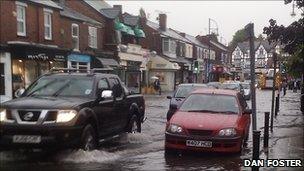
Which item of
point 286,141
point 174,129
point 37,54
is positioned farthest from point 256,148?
point 37,54

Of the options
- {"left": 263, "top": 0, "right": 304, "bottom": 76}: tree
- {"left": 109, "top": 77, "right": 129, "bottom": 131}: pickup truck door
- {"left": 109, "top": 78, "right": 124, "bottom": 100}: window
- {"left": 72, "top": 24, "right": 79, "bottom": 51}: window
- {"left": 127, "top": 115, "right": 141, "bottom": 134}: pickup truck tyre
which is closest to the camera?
{"left": 109, "top": 77, "right": 129, "bottom": 131}: pickup truck door

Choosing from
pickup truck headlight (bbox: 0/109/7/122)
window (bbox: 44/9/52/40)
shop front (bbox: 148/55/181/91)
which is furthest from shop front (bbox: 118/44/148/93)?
pickup truck headlight (bbox: 0/109/7/122)

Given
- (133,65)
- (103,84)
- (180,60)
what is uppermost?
(180,60)

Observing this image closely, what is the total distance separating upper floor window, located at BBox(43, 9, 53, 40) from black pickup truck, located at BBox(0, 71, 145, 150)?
63.8ft

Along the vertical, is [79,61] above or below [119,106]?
above

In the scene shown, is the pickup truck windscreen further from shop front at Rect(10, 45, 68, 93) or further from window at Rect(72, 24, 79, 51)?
window at Rect(72, 24, 79, 51)

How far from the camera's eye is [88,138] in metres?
10.2

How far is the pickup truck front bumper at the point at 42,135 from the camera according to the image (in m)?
9.38

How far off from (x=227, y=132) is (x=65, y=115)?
353 cm

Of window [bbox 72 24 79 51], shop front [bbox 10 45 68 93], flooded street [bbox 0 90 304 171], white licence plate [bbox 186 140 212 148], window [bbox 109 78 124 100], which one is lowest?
flooded street [bbox 0 90 304 171]

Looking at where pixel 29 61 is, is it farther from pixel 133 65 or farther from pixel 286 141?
pixel 133 65

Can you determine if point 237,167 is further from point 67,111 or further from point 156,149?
point 67,111

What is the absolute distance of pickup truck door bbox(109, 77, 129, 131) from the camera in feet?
39.5

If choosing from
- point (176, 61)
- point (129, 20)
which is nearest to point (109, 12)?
point (129, 20)
